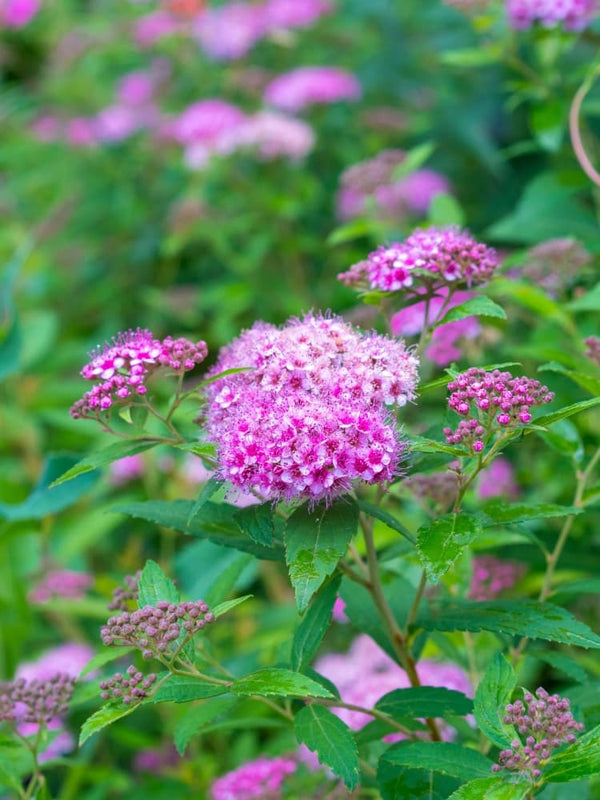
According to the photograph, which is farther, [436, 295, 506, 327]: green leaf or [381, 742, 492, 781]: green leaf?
[436, 295, 506, 327]: green leaf

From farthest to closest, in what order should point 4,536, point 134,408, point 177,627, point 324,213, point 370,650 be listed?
1. point 324,213
2. point 4,536
3. point 370,650
4. point 134,408
5. point 177,627

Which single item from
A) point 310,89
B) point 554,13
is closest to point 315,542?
point 554,13

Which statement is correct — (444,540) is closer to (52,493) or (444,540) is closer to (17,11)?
(52,493)

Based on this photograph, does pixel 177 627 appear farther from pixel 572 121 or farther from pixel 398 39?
pixel 398 39

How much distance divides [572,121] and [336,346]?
2.81 ft

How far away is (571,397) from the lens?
179 cm

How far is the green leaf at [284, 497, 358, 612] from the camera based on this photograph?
895mm

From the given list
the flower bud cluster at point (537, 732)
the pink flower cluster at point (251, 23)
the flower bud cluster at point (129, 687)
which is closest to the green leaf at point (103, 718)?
the flower bud cluster at point (129, 687)

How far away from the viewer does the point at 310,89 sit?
2.80 meters

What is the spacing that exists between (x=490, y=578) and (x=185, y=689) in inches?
24.8

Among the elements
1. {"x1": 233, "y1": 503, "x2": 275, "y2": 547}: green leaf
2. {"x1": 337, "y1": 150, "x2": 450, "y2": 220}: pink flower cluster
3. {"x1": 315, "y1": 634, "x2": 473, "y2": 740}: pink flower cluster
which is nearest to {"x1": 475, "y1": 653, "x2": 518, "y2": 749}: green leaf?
{"x1": 233, "y1": 503, "x2": 275, "y2": 547}: green leaf

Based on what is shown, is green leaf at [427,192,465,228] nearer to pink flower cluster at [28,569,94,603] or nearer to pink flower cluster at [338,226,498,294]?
pink flower cluster at [338,226,498,294]

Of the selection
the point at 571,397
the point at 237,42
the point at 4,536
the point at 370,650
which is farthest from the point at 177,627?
the point at 237,42

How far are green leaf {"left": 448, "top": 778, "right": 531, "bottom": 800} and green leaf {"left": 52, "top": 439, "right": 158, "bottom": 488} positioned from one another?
43cm
